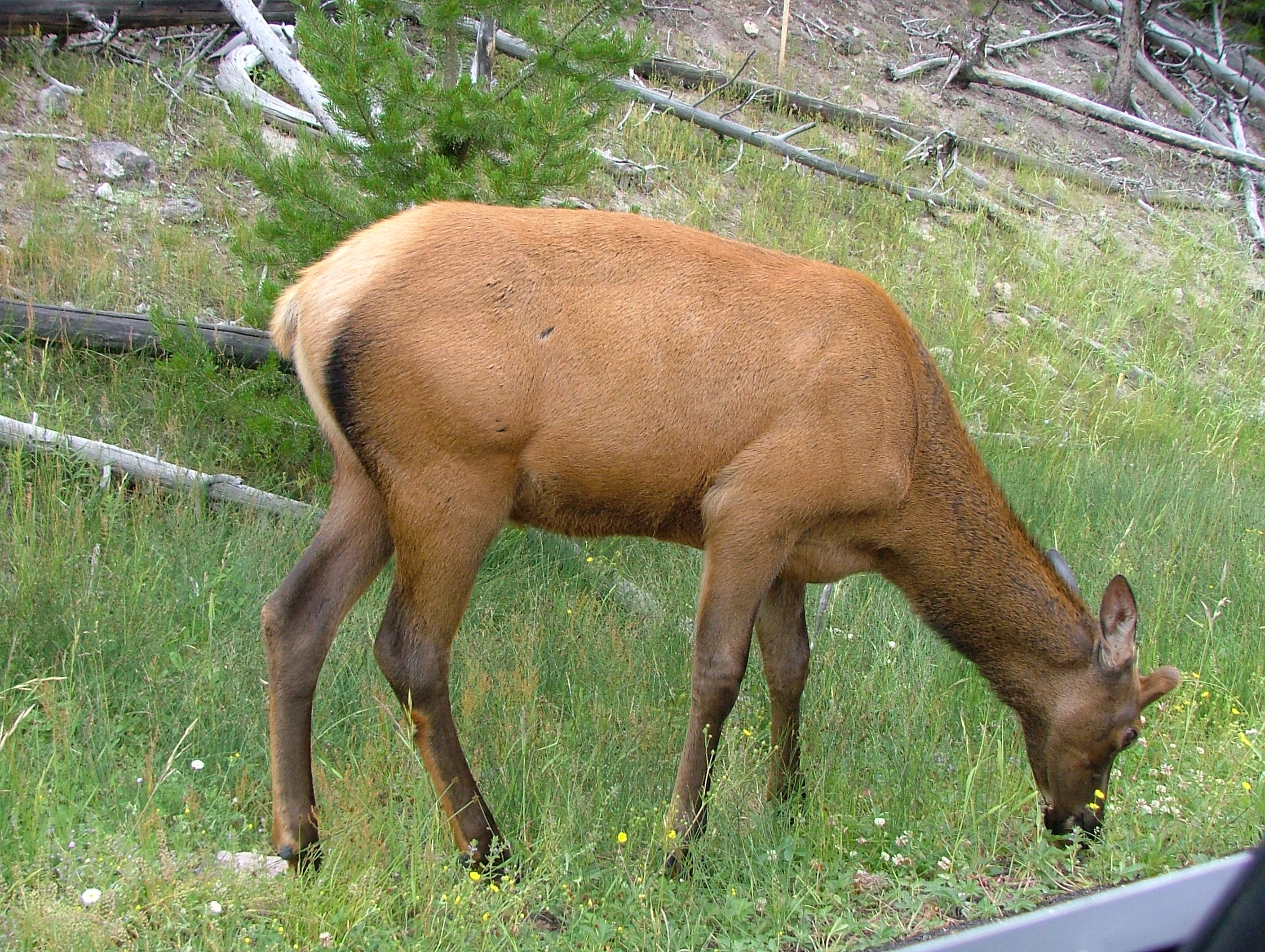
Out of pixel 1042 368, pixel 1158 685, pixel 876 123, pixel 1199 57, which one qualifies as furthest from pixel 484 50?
pixel 1199 57

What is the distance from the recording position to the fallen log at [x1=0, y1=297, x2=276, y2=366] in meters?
6.71

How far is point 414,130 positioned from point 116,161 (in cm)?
407

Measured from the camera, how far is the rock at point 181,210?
8.72 m

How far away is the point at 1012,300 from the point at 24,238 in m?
8.02

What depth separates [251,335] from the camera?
266 inches

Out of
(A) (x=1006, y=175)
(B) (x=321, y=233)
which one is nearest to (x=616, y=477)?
(B) (x=321, y=233)

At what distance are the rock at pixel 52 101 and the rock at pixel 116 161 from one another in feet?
1.40

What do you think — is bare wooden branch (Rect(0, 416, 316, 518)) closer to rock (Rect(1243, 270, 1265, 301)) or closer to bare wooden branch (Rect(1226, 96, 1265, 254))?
rock (Rect(1243, 270, 1265, 301))

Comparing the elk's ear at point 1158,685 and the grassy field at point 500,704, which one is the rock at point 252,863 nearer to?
the grassy field at point 500,704

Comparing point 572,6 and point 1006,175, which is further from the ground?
point 572,6

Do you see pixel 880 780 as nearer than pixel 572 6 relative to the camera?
Yes

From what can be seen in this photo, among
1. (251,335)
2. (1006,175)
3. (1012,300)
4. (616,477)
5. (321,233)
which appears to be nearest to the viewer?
(616,477)

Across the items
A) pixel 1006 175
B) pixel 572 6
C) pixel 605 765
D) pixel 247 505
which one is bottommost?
pixel 247 505

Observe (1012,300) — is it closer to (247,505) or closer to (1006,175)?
(1006,175)
